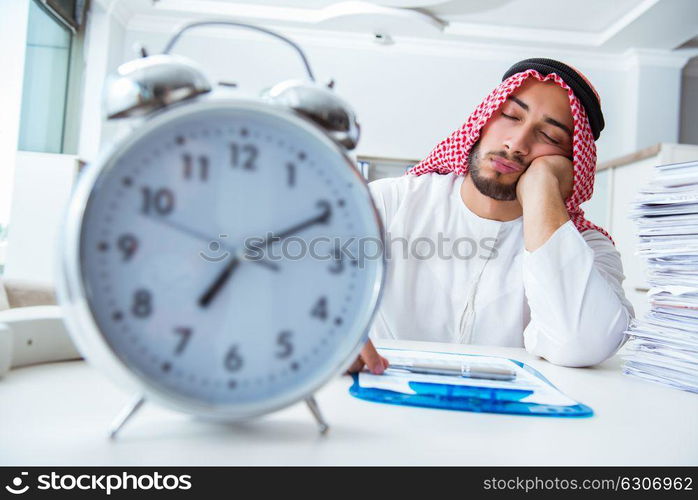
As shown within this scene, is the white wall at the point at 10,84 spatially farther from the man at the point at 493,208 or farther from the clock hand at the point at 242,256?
the clock hand at the point at 242,256

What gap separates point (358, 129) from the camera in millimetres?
504

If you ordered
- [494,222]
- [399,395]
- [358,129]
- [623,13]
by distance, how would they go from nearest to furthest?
1. [358,129]
2. [399,395]
3. [494,222]
4. [623,13]

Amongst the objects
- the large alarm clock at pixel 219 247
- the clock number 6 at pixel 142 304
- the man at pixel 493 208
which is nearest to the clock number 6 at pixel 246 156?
the large alarm clock at pixel 219 247

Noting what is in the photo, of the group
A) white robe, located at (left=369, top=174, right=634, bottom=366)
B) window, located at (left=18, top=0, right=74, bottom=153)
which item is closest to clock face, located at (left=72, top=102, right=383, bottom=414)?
white robe, located at (left=369, top=174, right=634, bottom=366)

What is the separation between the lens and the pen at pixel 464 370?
737mm

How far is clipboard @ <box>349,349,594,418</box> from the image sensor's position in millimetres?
596

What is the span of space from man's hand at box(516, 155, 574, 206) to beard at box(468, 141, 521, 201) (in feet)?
0.28

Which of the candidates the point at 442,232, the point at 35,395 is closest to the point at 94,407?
the point at 35,395

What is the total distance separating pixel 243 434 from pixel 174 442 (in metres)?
0.05

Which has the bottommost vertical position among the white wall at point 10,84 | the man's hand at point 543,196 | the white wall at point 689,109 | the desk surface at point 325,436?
the desk surface at point 325,436

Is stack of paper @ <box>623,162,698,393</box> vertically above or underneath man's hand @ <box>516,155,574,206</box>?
underneath

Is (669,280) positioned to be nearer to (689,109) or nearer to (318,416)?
(318,416)

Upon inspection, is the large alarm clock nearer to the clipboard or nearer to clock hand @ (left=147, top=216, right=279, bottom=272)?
clock hand @ (left=147, top=216, right=279, bottom=272)
